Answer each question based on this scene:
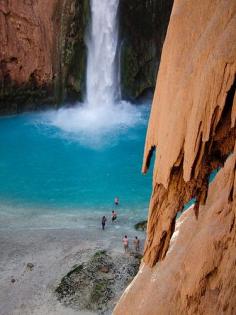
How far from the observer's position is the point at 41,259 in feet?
58.7

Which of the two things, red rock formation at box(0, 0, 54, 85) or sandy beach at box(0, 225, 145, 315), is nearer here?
sandy beach at box(0, 225, 145, 315)

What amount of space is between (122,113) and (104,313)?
18777 mm

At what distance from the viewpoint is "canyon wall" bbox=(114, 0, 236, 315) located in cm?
446

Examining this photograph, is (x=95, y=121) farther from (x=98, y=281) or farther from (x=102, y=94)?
(x=98, y=281)

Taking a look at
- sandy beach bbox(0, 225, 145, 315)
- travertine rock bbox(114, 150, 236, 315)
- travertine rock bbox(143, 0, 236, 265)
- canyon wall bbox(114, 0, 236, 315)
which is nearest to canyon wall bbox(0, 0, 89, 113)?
sandy beach bbox(0, 225, 145, 315)

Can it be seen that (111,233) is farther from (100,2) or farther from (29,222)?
(100,2)

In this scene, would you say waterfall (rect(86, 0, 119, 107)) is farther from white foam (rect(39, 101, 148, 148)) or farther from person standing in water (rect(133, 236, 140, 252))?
person standing in water (rect(133, 236, 140, 252))

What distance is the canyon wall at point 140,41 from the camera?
3216 cm

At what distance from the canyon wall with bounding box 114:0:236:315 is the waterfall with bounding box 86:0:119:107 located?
2739cm

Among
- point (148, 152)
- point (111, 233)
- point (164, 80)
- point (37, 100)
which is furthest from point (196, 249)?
point (37, 100)

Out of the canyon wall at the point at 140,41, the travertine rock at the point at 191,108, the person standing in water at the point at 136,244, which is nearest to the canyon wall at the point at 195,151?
the travertine rock at the point at 191,108

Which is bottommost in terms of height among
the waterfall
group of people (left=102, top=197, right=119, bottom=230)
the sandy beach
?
the sandy beach

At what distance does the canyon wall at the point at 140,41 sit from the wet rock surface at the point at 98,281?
1783 centimetres

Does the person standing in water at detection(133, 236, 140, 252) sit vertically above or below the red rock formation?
below
